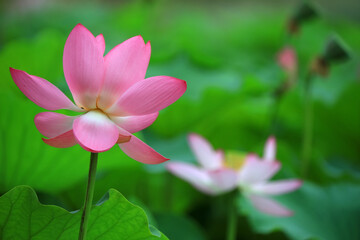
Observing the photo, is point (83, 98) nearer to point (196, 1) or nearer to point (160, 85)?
point (160, 85)

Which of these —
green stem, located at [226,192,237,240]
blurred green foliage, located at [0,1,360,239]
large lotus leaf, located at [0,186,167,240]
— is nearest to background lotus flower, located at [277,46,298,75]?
blurred green foliage, located at [0,1,360,239]

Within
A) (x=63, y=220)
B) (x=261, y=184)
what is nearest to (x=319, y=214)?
(x=261, y=184)

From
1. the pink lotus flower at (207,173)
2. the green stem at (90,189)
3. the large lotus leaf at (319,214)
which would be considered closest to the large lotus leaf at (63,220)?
the green stem at (90,189)

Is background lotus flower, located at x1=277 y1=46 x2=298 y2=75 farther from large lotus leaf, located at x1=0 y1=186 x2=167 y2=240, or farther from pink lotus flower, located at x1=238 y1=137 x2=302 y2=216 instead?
large lotus leaf, located at x1=0 y1=186 x2=167 y2=240

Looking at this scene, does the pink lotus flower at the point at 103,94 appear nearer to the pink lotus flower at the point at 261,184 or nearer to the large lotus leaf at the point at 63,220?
the large lotus leaf at the point at 63,220

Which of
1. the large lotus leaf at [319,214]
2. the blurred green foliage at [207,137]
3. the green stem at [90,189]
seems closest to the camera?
the green stem at [90,189]

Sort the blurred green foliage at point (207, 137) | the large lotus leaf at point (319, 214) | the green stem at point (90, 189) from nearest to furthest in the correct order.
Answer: the green stem at point (90, 189)
the blurred green foliage at point (207, 137)
the large lotus leaf at point (319, 214)

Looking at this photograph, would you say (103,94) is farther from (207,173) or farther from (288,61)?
(288,61)

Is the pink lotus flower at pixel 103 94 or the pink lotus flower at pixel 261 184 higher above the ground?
the pink lotus flower at pixel 103 94
